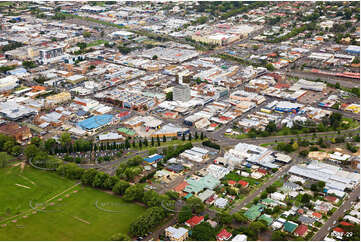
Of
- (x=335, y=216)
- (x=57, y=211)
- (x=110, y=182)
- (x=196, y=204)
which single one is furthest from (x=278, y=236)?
(x=57, y=211)

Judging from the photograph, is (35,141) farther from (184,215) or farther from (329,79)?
(329,79)

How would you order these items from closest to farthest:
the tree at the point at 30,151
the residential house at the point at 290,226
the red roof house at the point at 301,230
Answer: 1. the red roof house at the point at 301,230
2. the residential house at the point at 290,226
3. the tree at the point at 30,151

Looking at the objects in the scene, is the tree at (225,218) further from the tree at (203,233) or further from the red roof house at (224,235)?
the tree at (203,233)

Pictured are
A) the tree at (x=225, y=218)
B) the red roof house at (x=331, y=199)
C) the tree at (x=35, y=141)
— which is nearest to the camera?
the tree at (x=225, y=218)

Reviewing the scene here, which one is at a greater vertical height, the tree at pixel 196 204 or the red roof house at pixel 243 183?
the tree at pixel 196 204

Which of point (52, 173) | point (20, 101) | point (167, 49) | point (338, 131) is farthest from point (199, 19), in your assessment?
point (52, 173)

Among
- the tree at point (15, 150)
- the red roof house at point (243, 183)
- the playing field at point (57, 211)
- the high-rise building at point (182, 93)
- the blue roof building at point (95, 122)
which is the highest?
the high-rise building at point (182, 93)

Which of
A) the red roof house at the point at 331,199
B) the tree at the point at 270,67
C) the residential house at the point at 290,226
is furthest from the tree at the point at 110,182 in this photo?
the tree at the point at 270,67
